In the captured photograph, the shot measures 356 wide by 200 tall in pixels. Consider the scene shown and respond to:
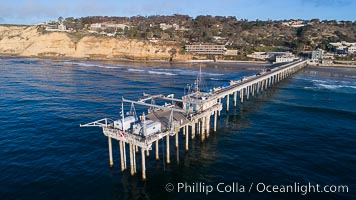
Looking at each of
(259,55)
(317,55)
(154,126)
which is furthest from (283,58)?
(154,126)

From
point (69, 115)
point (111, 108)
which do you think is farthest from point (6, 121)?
point (111, 108)

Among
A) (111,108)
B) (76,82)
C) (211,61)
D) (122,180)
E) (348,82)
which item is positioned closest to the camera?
(122,180)

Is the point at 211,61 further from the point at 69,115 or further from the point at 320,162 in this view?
the point at 320,162

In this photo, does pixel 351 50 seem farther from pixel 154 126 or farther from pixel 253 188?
pixel 154 126

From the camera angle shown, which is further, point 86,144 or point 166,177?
point 86,144

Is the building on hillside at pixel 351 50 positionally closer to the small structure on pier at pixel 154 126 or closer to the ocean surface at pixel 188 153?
the ocean surface at pixel 188 153

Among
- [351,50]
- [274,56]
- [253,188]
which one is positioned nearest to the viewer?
[253,188]

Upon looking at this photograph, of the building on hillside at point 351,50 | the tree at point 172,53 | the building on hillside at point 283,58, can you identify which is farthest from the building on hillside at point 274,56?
the tree at point 172,53
